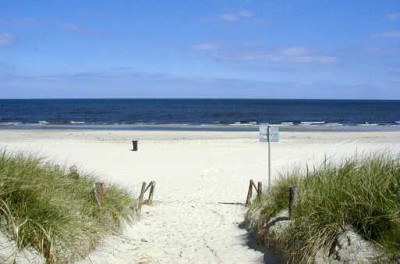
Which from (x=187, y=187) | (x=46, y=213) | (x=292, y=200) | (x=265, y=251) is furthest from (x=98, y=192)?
(x=187, y=187)

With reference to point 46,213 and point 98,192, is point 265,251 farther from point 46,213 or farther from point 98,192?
point 46,213

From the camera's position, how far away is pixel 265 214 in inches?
354

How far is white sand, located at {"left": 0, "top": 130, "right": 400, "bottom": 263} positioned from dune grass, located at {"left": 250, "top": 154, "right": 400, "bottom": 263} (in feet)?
3.98

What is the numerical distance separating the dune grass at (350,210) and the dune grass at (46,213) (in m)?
2.93

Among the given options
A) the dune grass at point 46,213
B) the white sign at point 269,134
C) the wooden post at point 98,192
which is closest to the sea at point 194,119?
the white sign at point 269,134

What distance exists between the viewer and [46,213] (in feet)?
21.7

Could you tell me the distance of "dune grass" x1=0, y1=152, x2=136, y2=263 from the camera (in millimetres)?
6262

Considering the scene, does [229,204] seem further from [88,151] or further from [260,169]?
[88,151]

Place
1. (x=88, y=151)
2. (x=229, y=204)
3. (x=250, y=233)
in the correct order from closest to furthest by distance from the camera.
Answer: (x=250, y=233)
(x=229, y=204)
(x=88, y=151)

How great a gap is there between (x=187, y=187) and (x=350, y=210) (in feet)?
36.5

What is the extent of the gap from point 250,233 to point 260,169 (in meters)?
11.3

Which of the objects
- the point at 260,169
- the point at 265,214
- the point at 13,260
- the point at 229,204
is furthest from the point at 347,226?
the point at 260,169

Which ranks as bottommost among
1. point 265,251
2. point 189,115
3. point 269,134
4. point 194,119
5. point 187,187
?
point 194,119

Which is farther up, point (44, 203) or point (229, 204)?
point (44, 203)
